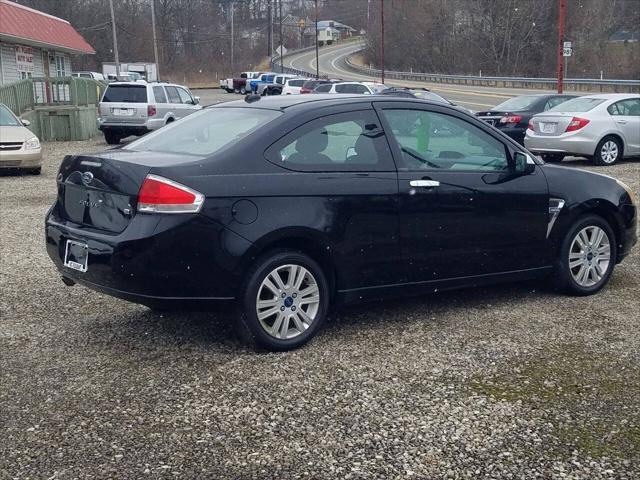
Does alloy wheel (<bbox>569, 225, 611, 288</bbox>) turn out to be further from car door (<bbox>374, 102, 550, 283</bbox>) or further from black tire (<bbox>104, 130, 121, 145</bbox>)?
black tire (<bbox>104, 130, 121, 145</bbox>)

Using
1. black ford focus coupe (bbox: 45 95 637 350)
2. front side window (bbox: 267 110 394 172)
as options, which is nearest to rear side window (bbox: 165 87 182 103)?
black ford focus coupe (bbox: 45 95 637 350)

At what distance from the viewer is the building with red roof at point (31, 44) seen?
2823 centimetres

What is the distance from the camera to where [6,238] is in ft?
29.6

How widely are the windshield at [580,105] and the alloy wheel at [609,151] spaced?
79 cm

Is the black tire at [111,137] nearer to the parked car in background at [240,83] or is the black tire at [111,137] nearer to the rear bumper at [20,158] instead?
the rear bumper at [20,158]

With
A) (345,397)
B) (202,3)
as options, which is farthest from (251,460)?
(202,3)

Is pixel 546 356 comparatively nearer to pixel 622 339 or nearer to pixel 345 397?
pixel 622 339

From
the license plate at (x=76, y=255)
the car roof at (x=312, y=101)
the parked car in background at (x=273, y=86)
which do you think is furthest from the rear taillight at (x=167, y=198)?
the parked car in background at (x=273, y=86)

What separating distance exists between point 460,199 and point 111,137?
18.9 meters

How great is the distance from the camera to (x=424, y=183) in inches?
211

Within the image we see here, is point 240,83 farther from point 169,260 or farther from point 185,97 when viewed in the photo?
point 169,260

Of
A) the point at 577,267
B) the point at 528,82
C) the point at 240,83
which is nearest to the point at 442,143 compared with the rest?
the point at 577,267

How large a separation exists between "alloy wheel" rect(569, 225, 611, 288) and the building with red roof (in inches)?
954

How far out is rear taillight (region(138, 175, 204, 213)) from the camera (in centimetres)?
457
